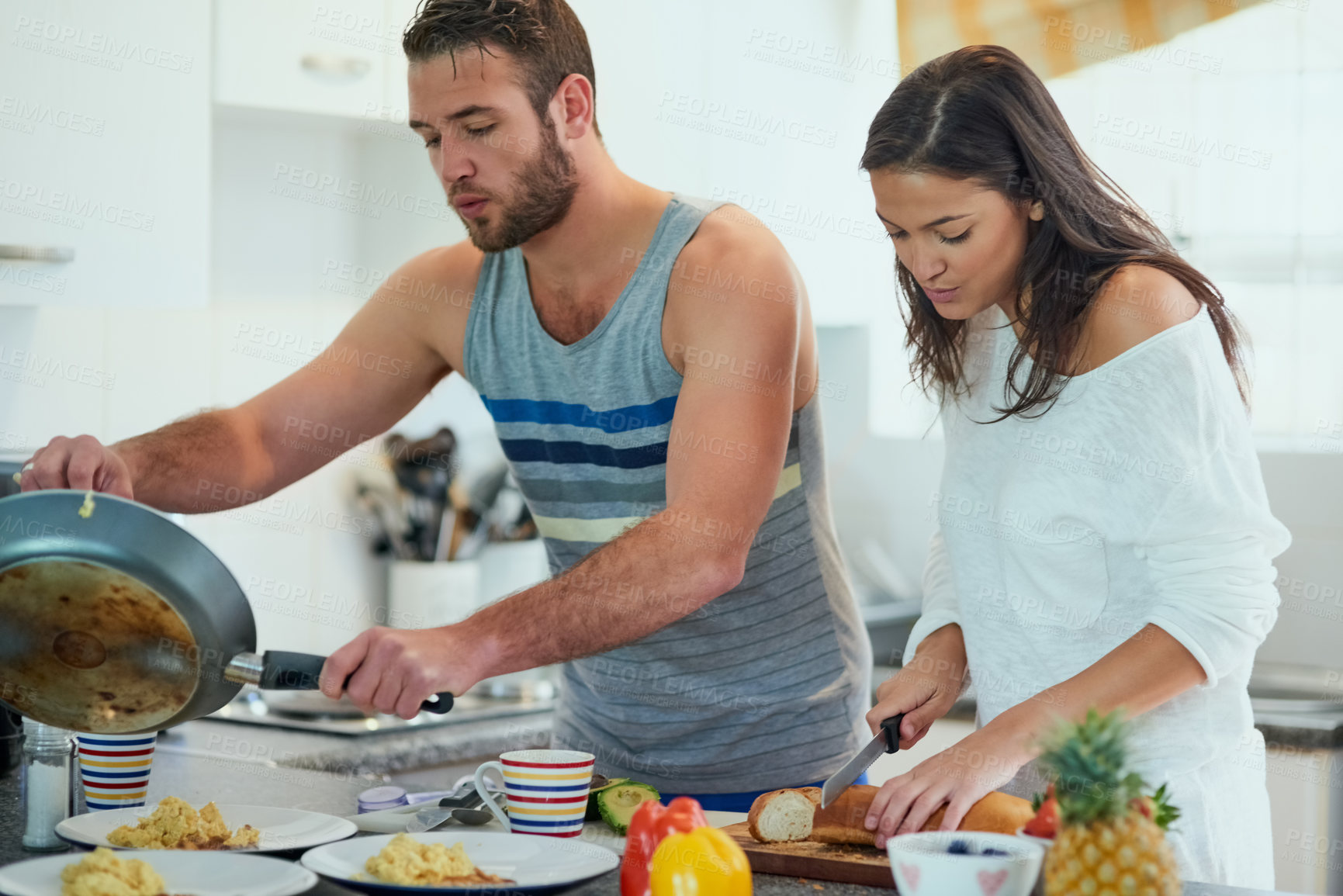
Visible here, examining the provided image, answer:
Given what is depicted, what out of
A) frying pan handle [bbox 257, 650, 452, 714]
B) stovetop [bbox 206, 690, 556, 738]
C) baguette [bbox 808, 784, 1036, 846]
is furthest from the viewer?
stovetop [bbox 206, 690, 556, 738]

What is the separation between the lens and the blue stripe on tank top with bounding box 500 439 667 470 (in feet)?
4.85

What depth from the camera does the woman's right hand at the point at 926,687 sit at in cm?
130

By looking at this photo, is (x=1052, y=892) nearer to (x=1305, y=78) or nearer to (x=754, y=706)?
(x=754, y=706)

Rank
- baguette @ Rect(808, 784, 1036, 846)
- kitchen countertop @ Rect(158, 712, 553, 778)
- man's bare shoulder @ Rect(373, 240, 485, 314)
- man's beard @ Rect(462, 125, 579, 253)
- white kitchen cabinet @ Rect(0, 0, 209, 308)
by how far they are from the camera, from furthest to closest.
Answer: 1. kitchen countertop @ Rect(158, 712, 553, 778)
2. white kitchen cabinet @ Rect(0, 0, 209, 308)
3. man's bare shoulder @ Rect(373, 240, 485, 314)
4. man's beard @ Rect(462, 125, 579, 253)
5. baguette @ Rect(808, 784, 1036, 846)

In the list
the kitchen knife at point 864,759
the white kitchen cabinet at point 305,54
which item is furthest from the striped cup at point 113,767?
the white kitchen cabinet at point 305,54

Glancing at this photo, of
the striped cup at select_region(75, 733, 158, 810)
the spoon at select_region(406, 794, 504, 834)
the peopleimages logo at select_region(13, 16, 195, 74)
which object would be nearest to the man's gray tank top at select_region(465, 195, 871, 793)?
the spoon at select_region(406, 794, 504, 834)

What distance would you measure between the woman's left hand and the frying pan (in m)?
0.37

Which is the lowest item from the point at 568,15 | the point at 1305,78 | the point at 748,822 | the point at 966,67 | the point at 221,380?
the point at 748,822

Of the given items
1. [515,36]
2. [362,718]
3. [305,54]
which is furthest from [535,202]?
[362,718]

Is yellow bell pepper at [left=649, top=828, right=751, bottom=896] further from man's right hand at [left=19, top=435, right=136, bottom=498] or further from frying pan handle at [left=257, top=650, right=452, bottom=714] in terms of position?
man's right hand at [left=19, top=435, right=136, bottom=498]

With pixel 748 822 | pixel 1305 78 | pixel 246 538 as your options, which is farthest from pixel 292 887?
pixel 1305 78

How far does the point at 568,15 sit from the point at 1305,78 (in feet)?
5.16

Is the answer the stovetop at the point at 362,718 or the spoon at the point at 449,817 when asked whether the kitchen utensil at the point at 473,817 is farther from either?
the stovetop at the point at 362,718

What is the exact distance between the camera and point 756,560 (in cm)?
153
